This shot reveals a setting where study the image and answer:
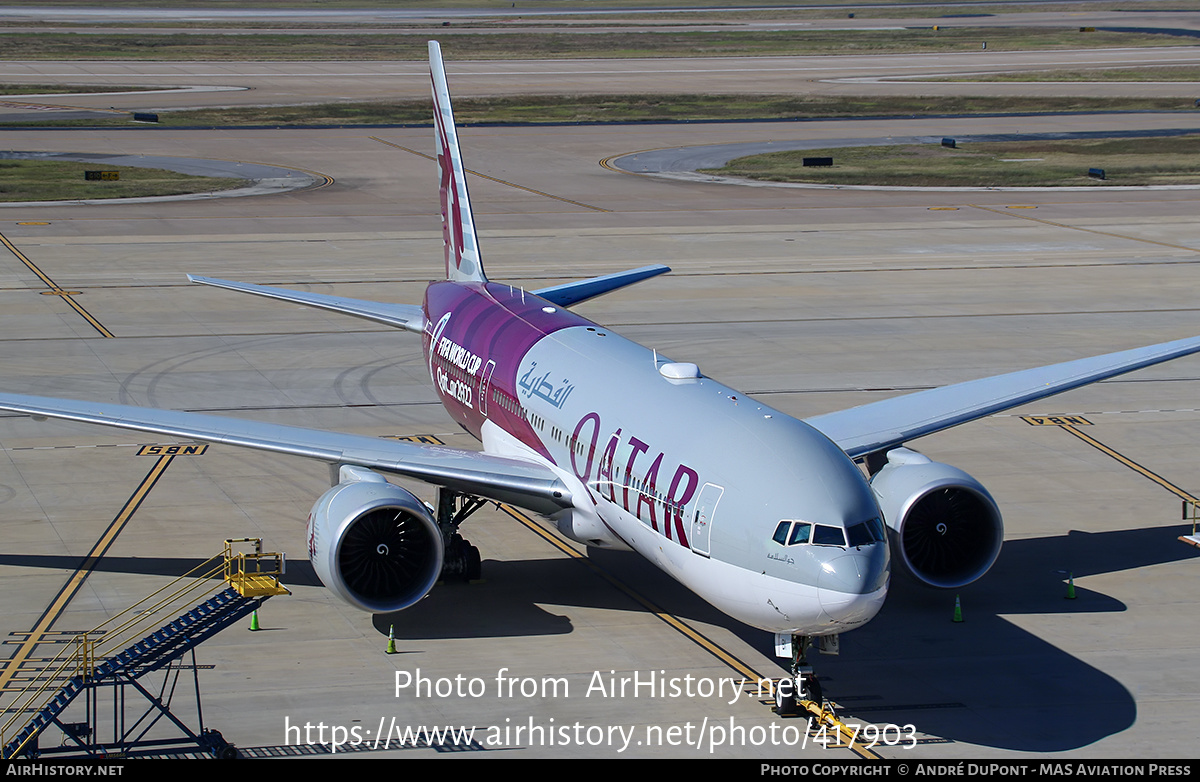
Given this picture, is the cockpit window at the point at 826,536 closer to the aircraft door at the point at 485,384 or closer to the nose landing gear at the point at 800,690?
the nose landing gear at the point at 800,690

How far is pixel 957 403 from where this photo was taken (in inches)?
1116

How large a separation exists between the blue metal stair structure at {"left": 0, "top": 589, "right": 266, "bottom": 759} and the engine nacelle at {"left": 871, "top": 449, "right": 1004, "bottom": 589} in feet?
35.8

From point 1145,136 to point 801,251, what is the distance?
44.2 metres

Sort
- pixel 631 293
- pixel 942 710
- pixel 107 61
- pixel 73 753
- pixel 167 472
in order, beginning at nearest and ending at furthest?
pixel 73 753 → pixel 942 710 → pixel 167 472 → pixel 631 293 → pixel 107 61

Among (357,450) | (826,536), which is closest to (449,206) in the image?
(357,450)

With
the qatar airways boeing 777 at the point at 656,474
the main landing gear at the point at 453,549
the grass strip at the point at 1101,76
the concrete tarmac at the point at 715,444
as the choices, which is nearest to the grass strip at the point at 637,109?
the grass strip at the point at 1101,76

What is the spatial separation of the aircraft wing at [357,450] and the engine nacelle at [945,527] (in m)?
5.89

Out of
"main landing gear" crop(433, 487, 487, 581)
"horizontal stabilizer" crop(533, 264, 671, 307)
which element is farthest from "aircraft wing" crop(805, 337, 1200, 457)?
"horizontal stabilizer" crop(533, 264, 671, 307)

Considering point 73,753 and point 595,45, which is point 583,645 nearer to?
point 73,753

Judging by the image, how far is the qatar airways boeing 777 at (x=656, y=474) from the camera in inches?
771

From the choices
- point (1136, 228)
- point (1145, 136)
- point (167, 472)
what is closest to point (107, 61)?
point (1145, 136)

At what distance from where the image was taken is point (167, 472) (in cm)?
3256

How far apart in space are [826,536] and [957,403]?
10.2 meters

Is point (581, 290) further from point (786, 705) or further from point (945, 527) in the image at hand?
point (786, 705)
